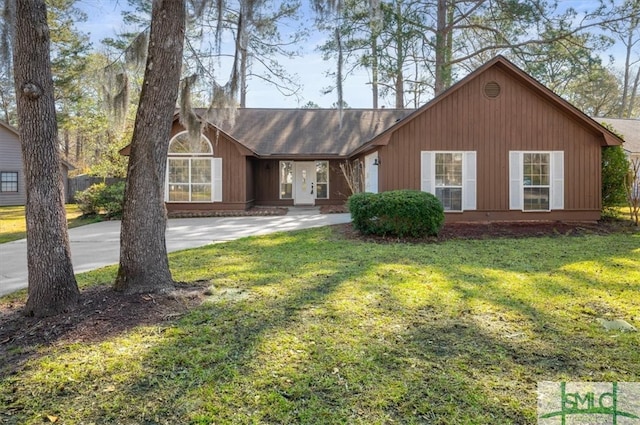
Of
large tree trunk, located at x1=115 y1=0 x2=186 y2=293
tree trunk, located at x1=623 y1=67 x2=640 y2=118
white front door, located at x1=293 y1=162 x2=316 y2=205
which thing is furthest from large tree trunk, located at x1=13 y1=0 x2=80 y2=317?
tree trunk, located at x1=623 y1=67 x2=640 y2=118

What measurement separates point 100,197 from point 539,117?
46.0ft

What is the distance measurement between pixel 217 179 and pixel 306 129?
224 inches

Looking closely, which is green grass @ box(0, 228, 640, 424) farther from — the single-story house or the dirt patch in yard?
the single-story house

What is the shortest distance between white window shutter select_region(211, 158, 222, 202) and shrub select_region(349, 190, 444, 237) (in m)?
7.73

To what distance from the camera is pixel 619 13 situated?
47.7 feet

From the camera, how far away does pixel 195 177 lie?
1530cm

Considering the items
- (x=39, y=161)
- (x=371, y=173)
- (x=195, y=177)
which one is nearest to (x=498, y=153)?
(x=371, y=173)

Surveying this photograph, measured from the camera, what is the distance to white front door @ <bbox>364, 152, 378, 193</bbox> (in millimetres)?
12779

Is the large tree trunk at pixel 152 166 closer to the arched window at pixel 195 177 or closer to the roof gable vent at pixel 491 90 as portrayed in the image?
the roof gable vent at pixel 491 90

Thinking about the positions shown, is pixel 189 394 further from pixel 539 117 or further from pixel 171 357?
pixel 539 117

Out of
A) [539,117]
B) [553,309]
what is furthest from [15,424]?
[539,117]

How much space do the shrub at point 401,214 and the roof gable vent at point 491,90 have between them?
471 centimetres

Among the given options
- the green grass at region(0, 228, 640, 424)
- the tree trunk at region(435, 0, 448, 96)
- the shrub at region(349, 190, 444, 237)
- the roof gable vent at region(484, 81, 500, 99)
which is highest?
the tree trunk at region(435, 0, 448, 96)

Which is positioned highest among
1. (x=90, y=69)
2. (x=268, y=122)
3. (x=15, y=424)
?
(x=268, y=122)
